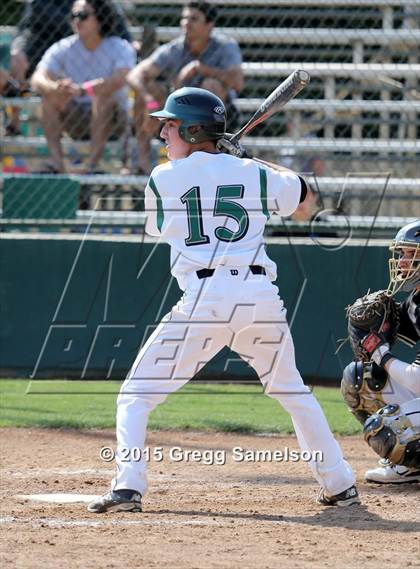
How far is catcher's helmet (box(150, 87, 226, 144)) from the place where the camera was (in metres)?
4.52

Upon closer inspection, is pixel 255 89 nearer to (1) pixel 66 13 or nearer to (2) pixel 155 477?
(1) pixel 66 13

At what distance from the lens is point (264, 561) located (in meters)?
3.65

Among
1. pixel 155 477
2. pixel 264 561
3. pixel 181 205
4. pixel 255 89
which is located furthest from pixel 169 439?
pixel 255 89

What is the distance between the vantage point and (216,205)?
4.44 metres

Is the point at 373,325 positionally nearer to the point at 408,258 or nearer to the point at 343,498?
the point at 408,258

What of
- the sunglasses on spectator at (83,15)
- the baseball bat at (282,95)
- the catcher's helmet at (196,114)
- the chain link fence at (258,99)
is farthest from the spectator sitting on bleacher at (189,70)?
the catcher's helmet at (196,114)

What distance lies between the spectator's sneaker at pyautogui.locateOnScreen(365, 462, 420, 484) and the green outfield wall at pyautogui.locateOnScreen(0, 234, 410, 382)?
2.83m

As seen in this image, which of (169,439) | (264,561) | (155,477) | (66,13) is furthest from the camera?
(66,13)

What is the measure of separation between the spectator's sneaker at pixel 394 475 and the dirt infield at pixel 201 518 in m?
0.05

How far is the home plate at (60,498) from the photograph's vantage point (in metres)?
4.71

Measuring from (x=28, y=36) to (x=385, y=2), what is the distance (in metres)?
3.58

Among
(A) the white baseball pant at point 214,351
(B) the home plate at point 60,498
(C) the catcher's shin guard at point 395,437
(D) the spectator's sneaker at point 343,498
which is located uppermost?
(A) the white baseball pant at point 214,351

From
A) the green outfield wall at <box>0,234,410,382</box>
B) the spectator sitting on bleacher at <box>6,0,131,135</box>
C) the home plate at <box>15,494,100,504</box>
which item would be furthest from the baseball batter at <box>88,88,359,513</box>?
the spectator sitting on bleacher at <box>6,0,131,135</box>

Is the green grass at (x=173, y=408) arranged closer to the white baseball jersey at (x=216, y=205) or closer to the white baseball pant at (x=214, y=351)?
the white baseball pant at (x=214, y=351)
